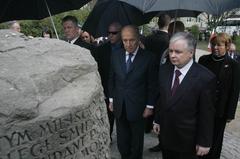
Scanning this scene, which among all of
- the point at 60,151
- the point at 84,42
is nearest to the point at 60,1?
the point at 84,42

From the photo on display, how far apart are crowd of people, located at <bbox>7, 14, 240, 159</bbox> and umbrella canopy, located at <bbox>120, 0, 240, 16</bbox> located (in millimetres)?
333

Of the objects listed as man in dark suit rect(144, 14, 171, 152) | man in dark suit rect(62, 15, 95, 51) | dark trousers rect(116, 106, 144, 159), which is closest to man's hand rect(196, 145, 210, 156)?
dark trousers rect(116, 106, 144, 159)

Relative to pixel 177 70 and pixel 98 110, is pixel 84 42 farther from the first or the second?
pixel 98 110

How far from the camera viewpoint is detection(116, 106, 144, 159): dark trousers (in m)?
4.90

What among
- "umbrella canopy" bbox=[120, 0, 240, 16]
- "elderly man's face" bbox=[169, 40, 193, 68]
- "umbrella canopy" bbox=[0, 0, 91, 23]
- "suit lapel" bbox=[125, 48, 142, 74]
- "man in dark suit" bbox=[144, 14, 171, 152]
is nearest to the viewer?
"elderly man's face" bbox=[169, 40, 193, 68]

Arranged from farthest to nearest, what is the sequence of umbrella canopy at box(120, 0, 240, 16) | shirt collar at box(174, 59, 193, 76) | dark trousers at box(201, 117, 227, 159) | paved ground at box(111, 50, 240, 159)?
paved ground at box(111, 50, 240, 159), dark trousers at box(201, 117, 227, 159), umbrella canopy at box(120, 0, 240, 16), shirt collar at box(174, 59, 193, 76)

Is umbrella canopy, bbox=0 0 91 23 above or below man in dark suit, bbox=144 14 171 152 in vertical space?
above

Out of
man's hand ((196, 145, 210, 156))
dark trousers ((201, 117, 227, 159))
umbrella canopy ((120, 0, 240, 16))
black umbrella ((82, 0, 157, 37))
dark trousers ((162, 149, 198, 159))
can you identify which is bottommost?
dark trousers ((201, 117, 227, 159))

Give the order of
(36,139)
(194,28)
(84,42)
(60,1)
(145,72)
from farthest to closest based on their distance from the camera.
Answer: (194,28)
(60,1)
(84,42)
(145,72)
(36,139)

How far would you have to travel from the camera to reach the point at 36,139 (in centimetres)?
283

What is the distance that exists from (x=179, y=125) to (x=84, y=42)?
221 centimetres

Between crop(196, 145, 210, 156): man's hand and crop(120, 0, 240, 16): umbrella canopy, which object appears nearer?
crop(196, 145, 210, 156): man's hand

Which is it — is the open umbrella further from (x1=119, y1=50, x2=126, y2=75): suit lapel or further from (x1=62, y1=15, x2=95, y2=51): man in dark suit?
(x1=119, y1=50, x2=126, y2=75): suit lapel

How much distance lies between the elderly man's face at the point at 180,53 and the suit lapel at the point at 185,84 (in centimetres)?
11
